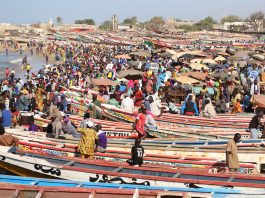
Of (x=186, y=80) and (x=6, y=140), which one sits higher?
(x=186, y=80)

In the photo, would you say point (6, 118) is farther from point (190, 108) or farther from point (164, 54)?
point (164, 54)

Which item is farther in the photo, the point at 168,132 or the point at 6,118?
the point at 168,132

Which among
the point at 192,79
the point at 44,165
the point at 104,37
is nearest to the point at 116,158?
the point at 44,165

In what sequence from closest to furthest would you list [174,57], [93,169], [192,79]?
[93,169], [192,79], [174,57]

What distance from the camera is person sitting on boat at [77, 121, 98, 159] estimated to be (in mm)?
10938

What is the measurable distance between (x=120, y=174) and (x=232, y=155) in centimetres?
261

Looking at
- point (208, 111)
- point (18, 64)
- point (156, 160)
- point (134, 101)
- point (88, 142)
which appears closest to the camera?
point (88, 142)

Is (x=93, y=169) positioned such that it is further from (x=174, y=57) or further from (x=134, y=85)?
(x=174, y=57)

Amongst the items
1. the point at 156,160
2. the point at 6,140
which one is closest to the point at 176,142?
the point at 156,160

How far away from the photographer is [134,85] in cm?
2273

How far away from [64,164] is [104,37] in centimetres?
6504

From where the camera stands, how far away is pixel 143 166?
10484 millimetres

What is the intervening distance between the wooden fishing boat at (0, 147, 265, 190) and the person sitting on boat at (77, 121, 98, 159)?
50 cm

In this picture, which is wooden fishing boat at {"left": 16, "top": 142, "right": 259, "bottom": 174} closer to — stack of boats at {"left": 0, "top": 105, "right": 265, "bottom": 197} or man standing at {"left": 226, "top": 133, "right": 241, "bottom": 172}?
stack of boats at {"left": 0, "top": 105, "right": 265, "bottom": 197}
